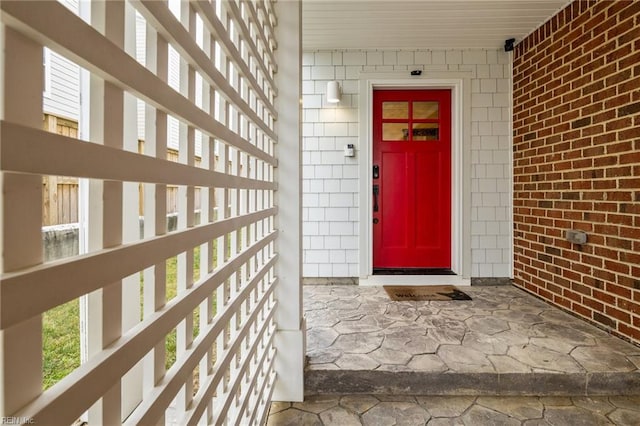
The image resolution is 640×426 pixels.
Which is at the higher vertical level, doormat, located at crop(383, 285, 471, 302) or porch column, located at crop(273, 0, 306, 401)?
porch column, located at crop(273, 0, 306, 401)

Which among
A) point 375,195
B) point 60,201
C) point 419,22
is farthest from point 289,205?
point 419,22

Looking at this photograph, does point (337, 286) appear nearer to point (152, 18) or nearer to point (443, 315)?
point (443, 315)

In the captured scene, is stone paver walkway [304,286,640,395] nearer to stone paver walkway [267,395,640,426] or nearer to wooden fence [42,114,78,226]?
stone paver walkway [267,395,640,426]

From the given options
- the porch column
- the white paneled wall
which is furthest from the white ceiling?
the porch column

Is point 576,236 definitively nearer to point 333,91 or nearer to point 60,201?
point 333,91

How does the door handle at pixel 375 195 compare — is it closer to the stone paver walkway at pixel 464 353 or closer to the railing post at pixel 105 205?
the stone paver walkway at pixel 464 353

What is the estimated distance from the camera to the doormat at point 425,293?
3.09 metres

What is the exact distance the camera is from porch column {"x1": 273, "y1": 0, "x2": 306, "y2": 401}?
171cm

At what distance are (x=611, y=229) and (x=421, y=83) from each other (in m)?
2.16

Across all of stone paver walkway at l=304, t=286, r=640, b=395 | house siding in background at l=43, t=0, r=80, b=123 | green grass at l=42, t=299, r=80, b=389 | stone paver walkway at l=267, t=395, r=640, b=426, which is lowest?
stone paver walkway at l=267, t=395, r=640, b=426

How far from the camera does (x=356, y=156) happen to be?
3.58m

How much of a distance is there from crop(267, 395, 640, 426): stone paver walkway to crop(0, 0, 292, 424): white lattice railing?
740 mm

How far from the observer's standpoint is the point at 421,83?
3555 millimetres

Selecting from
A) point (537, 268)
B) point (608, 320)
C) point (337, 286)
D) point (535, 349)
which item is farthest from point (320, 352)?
point (537, 268)
